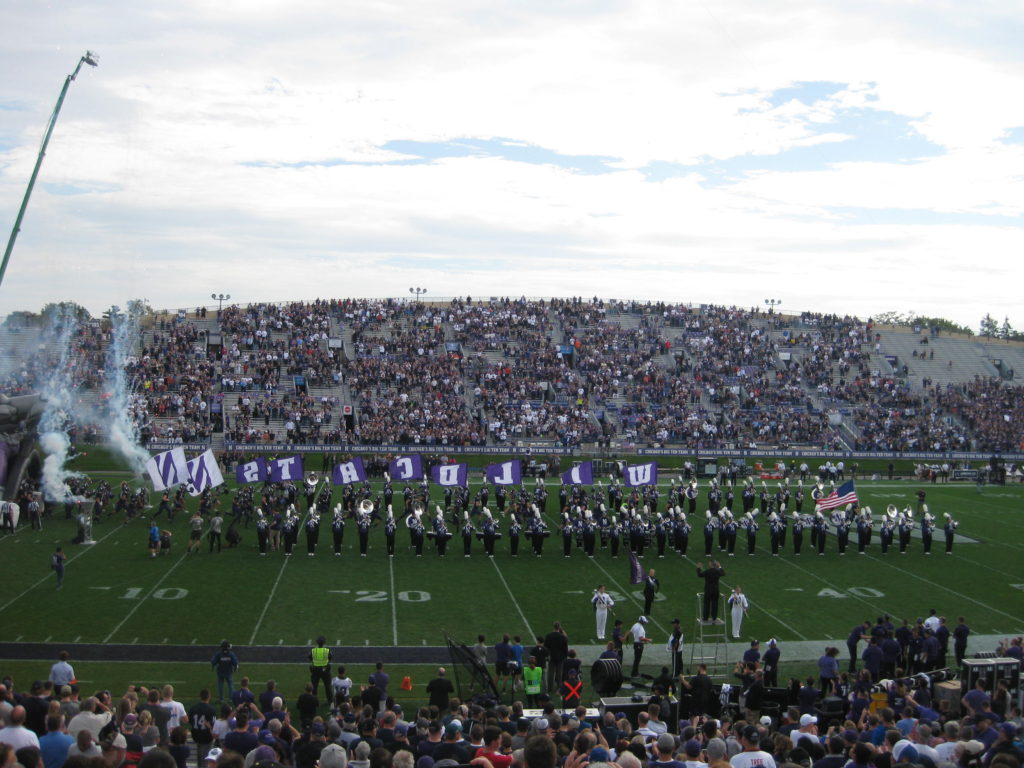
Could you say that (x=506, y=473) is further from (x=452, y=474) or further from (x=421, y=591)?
(x=421, y=591)

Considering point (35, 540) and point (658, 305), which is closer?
point (35, 540)

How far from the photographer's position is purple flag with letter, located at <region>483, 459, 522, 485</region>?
28.2 meters

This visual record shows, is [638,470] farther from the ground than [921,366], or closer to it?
closer to it

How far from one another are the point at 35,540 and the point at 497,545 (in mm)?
11570

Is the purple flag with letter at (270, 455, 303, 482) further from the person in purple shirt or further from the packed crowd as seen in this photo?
the person in purple shirt

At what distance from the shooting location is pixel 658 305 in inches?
2496

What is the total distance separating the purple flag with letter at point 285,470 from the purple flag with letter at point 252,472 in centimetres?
29

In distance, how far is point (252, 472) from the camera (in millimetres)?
27906

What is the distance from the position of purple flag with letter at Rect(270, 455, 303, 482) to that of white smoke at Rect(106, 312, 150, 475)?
1196 centimetres

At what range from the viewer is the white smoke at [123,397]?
4075 centimetres

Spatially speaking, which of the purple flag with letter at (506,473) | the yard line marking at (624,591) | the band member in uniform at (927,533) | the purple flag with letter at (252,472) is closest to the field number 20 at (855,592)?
the yard line marking at (624,591)

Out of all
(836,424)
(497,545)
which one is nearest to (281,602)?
(497,545)

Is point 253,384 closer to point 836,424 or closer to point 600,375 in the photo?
point 600,375

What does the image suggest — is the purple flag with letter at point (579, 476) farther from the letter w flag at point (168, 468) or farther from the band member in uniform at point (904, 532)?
the letter w flag at point (168, 468)
